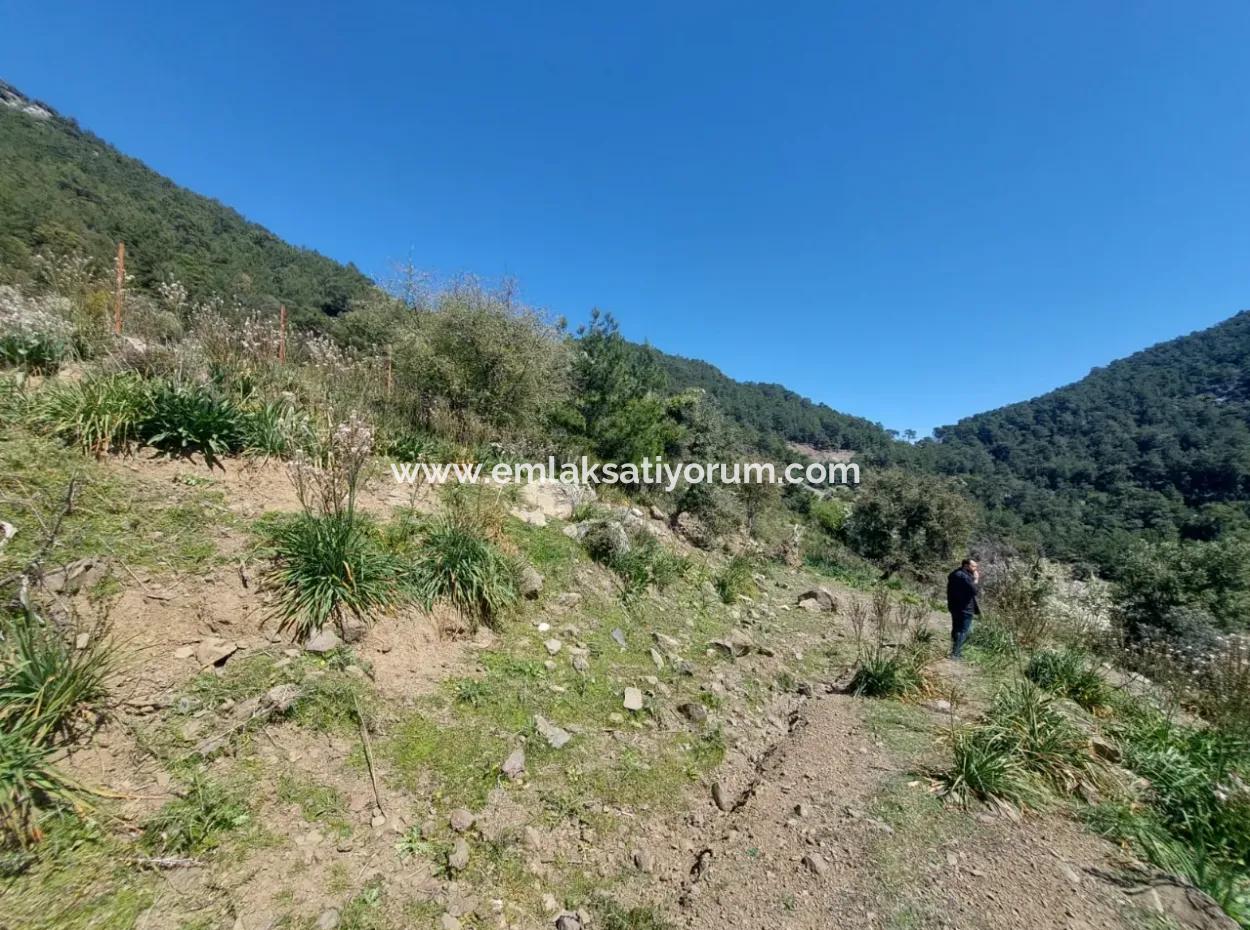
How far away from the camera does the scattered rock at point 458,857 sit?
8.03ft

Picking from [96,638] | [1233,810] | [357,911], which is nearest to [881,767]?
[1233,810]

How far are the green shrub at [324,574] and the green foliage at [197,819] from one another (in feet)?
4.02

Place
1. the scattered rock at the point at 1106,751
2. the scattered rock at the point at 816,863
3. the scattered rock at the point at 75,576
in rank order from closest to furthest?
the scattered rock at the point at 816,863
the scattered rock at the point at 75,576
the scattered rock at the point at 1106,751

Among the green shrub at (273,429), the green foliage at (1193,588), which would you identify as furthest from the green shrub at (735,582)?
Answer: the green foliage at (1193,588)

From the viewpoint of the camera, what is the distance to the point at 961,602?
7145 mm

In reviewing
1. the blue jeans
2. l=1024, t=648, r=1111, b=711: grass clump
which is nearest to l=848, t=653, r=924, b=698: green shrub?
l=1024, t=648, r=1111, b=711: grass clump

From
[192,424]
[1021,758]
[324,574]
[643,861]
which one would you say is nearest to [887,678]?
[1021,758]

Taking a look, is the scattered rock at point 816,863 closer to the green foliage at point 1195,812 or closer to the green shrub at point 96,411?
the green foliage at point 1195,812

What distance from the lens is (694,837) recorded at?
3023 mm

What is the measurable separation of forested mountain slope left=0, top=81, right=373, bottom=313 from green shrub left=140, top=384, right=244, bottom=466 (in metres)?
20.3

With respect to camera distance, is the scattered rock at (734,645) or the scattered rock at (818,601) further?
the scattered rock at (818,601)

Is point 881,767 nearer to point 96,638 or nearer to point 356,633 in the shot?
point 356,633

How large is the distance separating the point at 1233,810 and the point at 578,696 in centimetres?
444

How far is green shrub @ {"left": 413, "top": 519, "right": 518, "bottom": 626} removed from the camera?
444 cm
